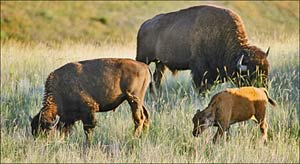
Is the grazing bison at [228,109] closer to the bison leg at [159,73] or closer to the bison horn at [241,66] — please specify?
the bison horn at [241,66]

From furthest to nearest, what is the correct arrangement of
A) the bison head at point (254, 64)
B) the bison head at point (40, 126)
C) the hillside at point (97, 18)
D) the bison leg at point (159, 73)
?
the hillside at point (97, 18)
the bison leg at point (159, 73)
the bison head at point (254, 64)
the bison head at point (40, 126)

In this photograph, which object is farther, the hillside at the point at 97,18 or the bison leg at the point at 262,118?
the hillside at the point at 97,18

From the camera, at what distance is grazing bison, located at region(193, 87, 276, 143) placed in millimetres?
7523

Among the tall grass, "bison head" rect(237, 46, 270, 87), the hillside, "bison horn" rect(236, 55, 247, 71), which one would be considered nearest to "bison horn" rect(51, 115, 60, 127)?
the tall grass

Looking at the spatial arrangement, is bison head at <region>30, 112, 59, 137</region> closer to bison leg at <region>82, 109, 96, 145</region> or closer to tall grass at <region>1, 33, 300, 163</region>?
tall grass at <region>1, 33, 300, 163</region>

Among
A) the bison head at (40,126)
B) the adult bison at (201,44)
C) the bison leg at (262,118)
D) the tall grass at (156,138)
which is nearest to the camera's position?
the tall grass at (156,138)

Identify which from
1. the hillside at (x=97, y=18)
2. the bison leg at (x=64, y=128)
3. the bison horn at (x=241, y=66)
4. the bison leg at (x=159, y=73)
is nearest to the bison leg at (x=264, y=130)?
the bison horn at (x=241, y=66)

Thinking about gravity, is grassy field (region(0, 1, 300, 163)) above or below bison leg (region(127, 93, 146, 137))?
below

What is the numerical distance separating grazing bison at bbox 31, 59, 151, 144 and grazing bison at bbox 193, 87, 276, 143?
3.14 ft

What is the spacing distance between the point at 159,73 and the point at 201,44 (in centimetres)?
141

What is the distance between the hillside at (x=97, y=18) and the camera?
32875 mm

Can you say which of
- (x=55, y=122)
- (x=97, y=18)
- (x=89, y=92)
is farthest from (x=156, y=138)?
(x=97, y=18)

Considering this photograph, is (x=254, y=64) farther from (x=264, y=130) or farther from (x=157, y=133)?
(x=157, y=133)

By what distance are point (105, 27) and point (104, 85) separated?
91.8ft
